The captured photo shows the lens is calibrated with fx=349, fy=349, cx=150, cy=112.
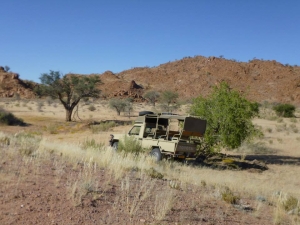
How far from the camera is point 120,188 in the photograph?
707 cm

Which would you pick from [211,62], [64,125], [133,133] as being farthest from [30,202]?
[211,62]

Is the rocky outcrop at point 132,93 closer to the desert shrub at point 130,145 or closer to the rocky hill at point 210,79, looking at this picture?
the rocky hill at point 210,79

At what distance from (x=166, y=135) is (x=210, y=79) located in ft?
265

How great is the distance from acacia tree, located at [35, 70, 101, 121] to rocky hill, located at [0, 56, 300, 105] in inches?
1835


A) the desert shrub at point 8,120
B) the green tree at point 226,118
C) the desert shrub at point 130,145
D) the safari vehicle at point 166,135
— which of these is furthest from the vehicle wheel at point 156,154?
the desert shrub at point 8,120

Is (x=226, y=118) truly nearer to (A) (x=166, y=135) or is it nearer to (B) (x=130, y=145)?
(A) (x=166, y=135)

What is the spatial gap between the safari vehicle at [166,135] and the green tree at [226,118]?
3.85 ft

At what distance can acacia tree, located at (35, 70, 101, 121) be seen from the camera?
35531 millimetres

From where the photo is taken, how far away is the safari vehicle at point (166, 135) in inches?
582

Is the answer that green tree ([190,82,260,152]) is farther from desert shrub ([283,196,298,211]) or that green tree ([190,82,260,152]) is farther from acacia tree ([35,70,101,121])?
acacia tree ([35,70,101,121])

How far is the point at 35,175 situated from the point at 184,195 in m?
3.15

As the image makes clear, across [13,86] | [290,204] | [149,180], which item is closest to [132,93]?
[13,86]

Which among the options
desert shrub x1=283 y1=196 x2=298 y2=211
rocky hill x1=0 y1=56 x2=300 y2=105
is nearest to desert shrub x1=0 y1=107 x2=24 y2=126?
desert shrub x1=283 y1=196 x2=298 y2=211

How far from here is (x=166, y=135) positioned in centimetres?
1569
